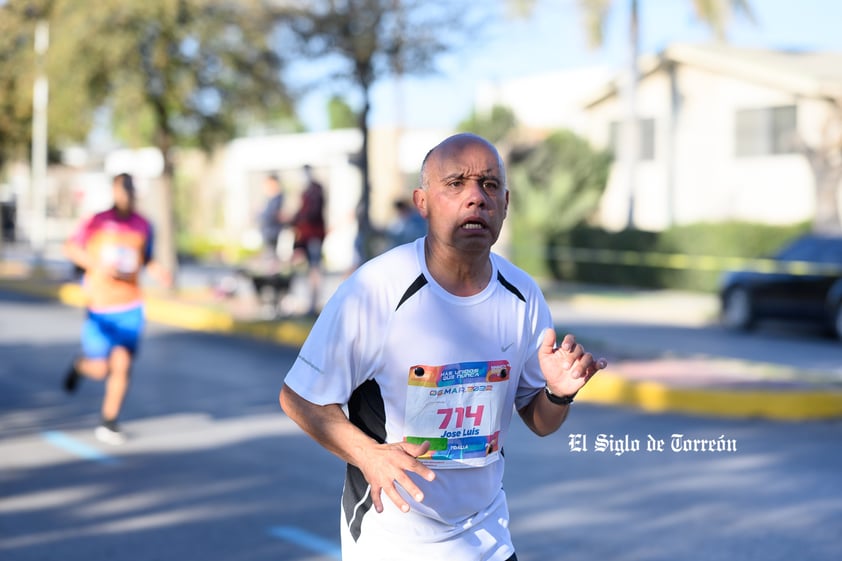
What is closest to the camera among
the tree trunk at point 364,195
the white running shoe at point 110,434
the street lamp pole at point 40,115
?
the white running shoe at point 110,434

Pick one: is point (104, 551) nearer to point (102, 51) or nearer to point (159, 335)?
point (159, 335)

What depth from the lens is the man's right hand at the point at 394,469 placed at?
2979 mm

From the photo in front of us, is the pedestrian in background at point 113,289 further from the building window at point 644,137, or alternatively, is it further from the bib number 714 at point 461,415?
the building window at point 644,137

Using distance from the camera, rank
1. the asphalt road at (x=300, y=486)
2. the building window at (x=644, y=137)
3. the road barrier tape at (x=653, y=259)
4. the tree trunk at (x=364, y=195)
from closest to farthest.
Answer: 1. the asphalt road at (x=300, y=486)
2. the tree trunk at (x=364, y=195)
3. the road barrier tape at (x=653, y=259)
4. the building window at (x=644, y=137)

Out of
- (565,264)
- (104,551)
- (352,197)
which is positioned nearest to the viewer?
(104,551)

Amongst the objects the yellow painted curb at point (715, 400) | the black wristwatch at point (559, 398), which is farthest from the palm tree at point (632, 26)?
the black wristwatch at point (559, 398)

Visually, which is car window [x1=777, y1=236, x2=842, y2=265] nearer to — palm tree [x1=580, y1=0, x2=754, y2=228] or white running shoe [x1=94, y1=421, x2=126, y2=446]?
palm tree [x1=580, y1=0, x2=754, y2=228]

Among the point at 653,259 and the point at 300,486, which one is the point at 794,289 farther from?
the point at 300,486

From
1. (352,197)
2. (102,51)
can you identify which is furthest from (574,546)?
(352,197)

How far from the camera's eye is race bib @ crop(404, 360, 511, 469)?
328 cm

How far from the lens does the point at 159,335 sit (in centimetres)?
1773

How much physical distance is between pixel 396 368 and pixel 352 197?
42964 mm

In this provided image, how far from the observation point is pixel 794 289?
61.6 ft

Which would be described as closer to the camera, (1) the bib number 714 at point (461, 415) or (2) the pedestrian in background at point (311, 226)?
(1) the bib number 714 at point (461, 415)
